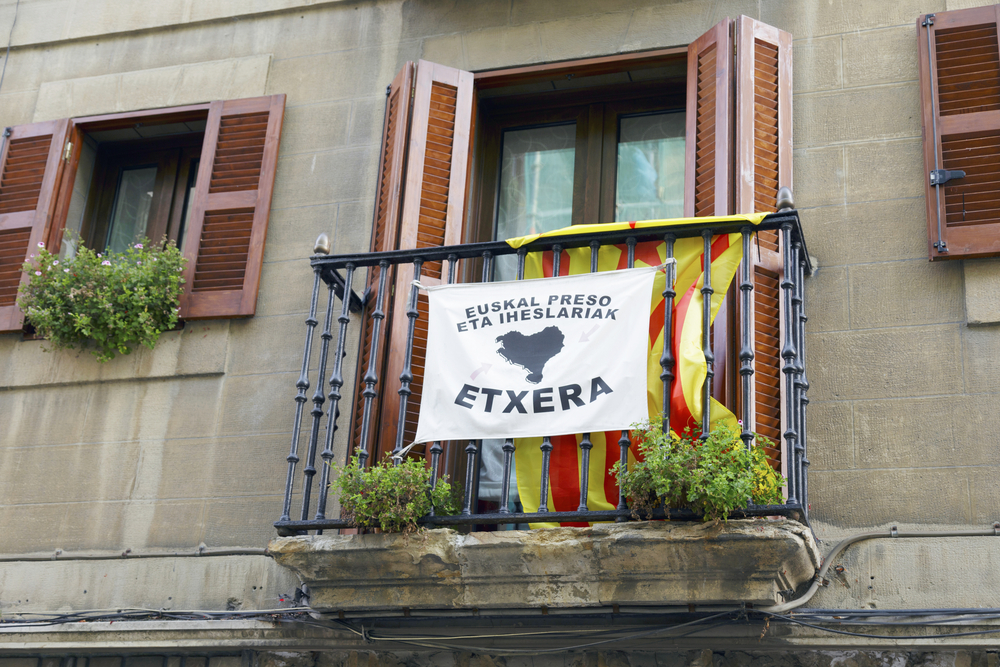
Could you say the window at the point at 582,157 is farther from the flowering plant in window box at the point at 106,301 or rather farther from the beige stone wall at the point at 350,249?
the flowering plant in window box at the point at 106,301

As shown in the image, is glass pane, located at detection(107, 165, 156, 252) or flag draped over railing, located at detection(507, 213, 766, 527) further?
glass pane, located at detection(107, 165, 156, 252)

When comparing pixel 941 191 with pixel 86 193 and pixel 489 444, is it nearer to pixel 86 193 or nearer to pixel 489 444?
pixel 489 444

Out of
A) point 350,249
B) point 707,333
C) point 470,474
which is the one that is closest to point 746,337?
point 707,333

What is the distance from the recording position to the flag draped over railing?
5.30m

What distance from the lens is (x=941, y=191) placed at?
5.81 meters

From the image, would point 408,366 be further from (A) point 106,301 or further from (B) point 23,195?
(B) point 23,195

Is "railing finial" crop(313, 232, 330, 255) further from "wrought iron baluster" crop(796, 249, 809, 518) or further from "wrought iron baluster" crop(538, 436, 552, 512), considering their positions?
"wrought iron baluster" crop(796, 249, 809, 518)

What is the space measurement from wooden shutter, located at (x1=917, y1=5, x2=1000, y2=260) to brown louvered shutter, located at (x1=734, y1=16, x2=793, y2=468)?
2.36 feet

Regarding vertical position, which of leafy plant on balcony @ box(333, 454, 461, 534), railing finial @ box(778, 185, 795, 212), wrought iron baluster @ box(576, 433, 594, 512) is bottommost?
leafy plant on balcony @ box(333, 454, 461, 534)

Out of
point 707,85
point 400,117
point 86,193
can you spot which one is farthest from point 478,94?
point 86,193

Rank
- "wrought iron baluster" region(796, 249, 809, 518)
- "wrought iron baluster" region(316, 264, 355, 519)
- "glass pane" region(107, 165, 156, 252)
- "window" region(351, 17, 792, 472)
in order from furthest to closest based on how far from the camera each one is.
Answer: "glass pane" region(107, 165, 156, 252) < "window" region(351, 17, 792, 472) < "wrought iron baluster" region(316, 264, 355, 519) < "wrought iron baluster" region(796, 249, 809, 518)

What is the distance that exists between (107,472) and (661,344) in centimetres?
331

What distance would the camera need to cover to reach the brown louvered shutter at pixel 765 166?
18.2 feet

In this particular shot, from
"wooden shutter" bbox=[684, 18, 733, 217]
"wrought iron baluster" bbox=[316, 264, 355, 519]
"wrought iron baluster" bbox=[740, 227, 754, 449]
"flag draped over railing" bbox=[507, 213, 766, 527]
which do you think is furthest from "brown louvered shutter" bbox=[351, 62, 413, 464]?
"wrought iron baluster" bbox=[740, 227, 754, 449]
